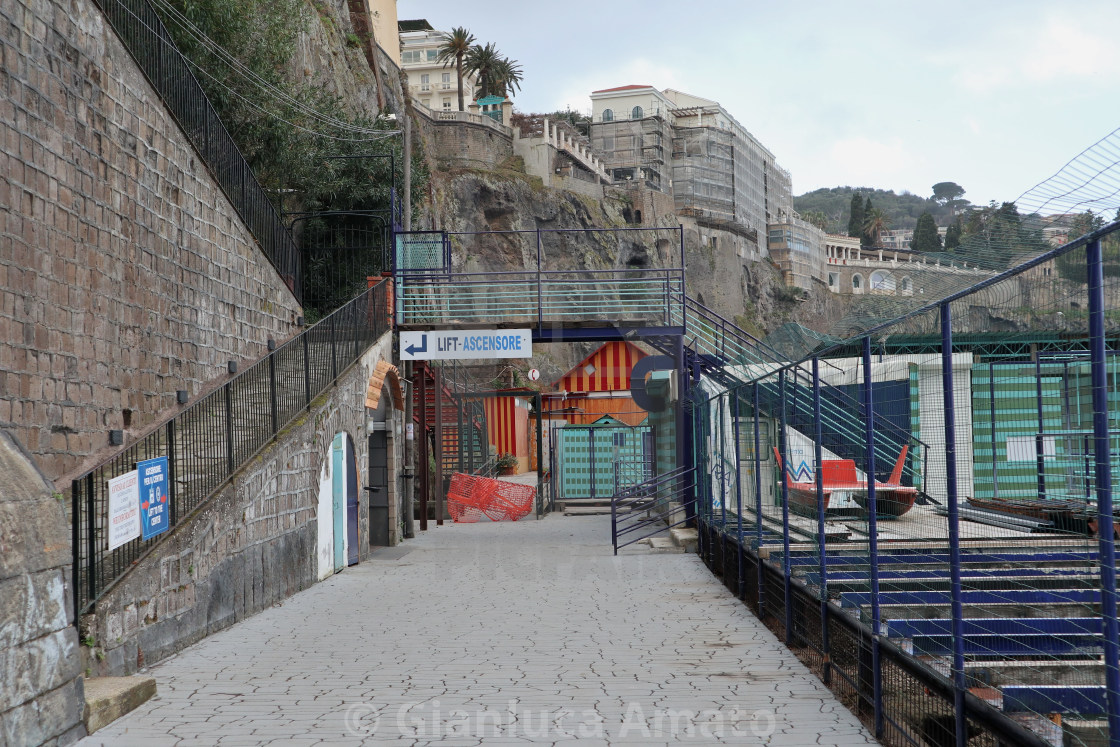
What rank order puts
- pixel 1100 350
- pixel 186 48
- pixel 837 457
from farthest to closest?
pixel 186 48 → pixel 837 457 → pixel 1100 350

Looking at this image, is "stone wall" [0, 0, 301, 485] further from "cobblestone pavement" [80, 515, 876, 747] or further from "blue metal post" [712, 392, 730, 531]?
"blue metal post" [712, 392, 730, 531]

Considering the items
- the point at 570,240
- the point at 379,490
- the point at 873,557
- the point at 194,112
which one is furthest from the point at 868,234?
the point at 873,557

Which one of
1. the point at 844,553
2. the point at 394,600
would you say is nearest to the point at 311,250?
the point at 394,600

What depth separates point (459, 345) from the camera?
1905cm

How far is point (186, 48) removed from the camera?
784 inches

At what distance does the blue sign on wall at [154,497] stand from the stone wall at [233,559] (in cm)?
21

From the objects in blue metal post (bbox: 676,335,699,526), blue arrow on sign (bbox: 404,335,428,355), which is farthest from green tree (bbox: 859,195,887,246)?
blue arrow on sign (bbox: 404,335,428,355)

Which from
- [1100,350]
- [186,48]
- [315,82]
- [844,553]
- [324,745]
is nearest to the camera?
[1100,350]

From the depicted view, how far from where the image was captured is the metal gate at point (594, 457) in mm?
26609

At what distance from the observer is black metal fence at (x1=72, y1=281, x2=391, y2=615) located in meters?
7.18

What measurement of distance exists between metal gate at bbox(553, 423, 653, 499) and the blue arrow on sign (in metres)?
8.16

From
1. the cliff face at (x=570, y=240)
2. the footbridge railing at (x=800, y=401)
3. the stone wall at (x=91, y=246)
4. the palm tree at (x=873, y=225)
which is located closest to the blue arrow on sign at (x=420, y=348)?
the footbridge railing at (x=800, y=401)

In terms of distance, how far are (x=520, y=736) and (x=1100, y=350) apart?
13.0ft

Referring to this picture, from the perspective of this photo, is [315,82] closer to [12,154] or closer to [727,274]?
[12,154]
